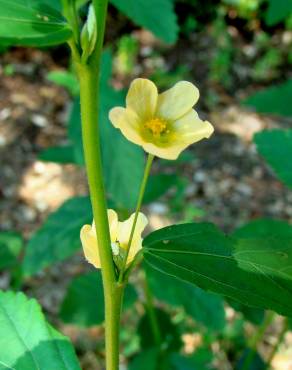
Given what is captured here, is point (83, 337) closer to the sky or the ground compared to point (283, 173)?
closer to the ground

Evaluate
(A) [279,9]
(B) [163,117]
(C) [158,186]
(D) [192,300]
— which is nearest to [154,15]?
(A) [279,9]

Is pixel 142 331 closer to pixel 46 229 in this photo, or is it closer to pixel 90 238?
pixel 46 229

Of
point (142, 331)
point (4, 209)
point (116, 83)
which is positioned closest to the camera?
point (142, 331)

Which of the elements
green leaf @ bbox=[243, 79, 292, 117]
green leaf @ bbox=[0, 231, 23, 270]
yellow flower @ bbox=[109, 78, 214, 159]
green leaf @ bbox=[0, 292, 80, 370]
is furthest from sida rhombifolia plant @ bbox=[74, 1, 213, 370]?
green leaf @ bbox=[243, 79, 292, 117]

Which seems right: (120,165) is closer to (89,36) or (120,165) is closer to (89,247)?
(89,247)

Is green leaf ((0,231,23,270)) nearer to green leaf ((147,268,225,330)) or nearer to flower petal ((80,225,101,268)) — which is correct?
green leaf ((147,268,225,330))

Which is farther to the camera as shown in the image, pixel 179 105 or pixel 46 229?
pixel 46 229

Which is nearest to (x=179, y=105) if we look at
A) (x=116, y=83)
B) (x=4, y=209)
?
(x=4, y=209)

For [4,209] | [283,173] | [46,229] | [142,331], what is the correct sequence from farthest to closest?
[4,209] < [142,331] < [46,229] < [283,173]
